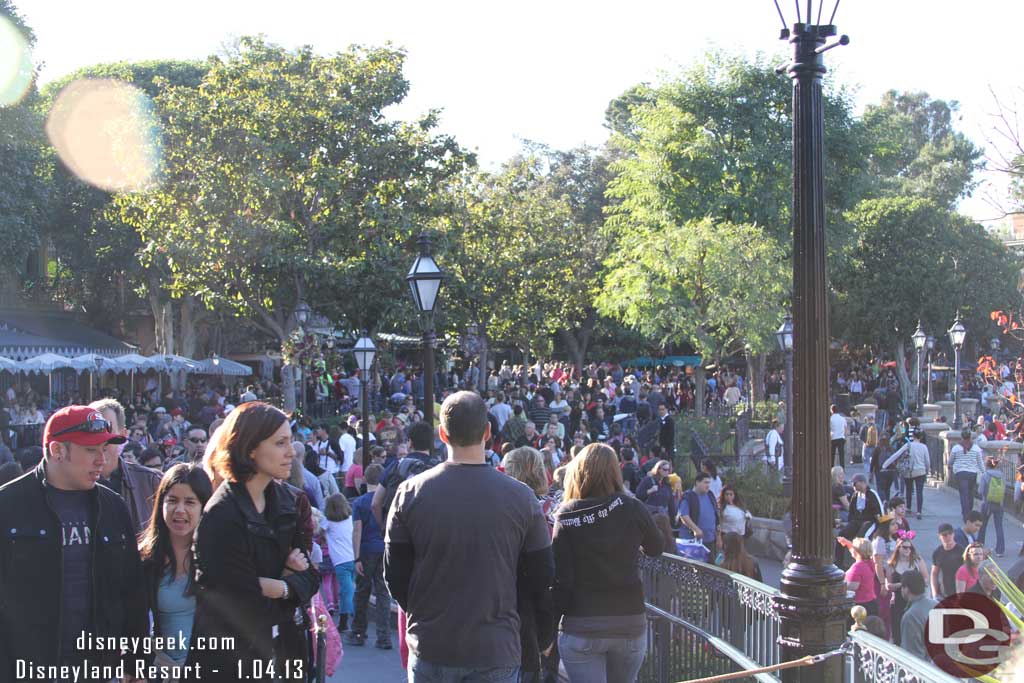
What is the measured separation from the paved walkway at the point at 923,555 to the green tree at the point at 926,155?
2748cm

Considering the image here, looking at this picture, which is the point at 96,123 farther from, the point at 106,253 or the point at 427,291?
the point at 427,291

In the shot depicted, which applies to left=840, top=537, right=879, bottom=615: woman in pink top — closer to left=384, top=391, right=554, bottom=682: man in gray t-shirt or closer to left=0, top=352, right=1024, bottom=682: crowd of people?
left=0, top=352, right=1024, bottom=682: crowd of people

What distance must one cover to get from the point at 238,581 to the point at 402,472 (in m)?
3.46

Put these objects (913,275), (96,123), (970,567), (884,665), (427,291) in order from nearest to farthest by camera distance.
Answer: (884,665)
(970,567)
(427,291)
(96,123)
(913,275)

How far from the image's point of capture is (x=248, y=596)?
11.9 feet

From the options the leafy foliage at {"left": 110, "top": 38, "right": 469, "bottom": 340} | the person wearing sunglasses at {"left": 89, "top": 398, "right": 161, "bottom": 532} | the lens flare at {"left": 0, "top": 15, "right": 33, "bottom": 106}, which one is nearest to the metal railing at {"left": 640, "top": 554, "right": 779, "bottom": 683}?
the person wearing sunglasses at {"left": 89, "top": 398, "right": 161, "bottom": 532}

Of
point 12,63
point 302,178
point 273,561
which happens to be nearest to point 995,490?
point 273,561

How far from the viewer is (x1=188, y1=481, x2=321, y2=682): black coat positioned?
361cm

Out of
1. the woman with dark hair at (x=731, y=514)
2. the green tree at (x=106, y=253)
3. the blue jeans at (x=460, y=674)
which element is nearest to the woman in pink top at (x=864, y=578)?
the woman with dark hair at (x=731, y=514)

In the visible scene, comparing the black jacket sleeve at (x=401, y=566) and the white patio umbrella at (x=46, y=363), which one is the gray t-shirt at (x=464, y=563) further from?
the white patio umbrella at (x=46, y=363)

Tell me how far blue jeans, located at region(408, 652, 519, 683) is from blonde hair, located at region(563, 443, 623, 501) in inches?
48.8

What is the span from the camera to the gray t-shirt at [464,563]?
13.0 ft

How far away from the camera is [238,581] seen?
360cm

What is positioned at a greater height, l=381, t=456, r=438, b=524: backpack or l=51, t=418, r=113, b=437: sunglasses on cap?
l=51, t=418, r=113, b=437: sunglasses on cap
